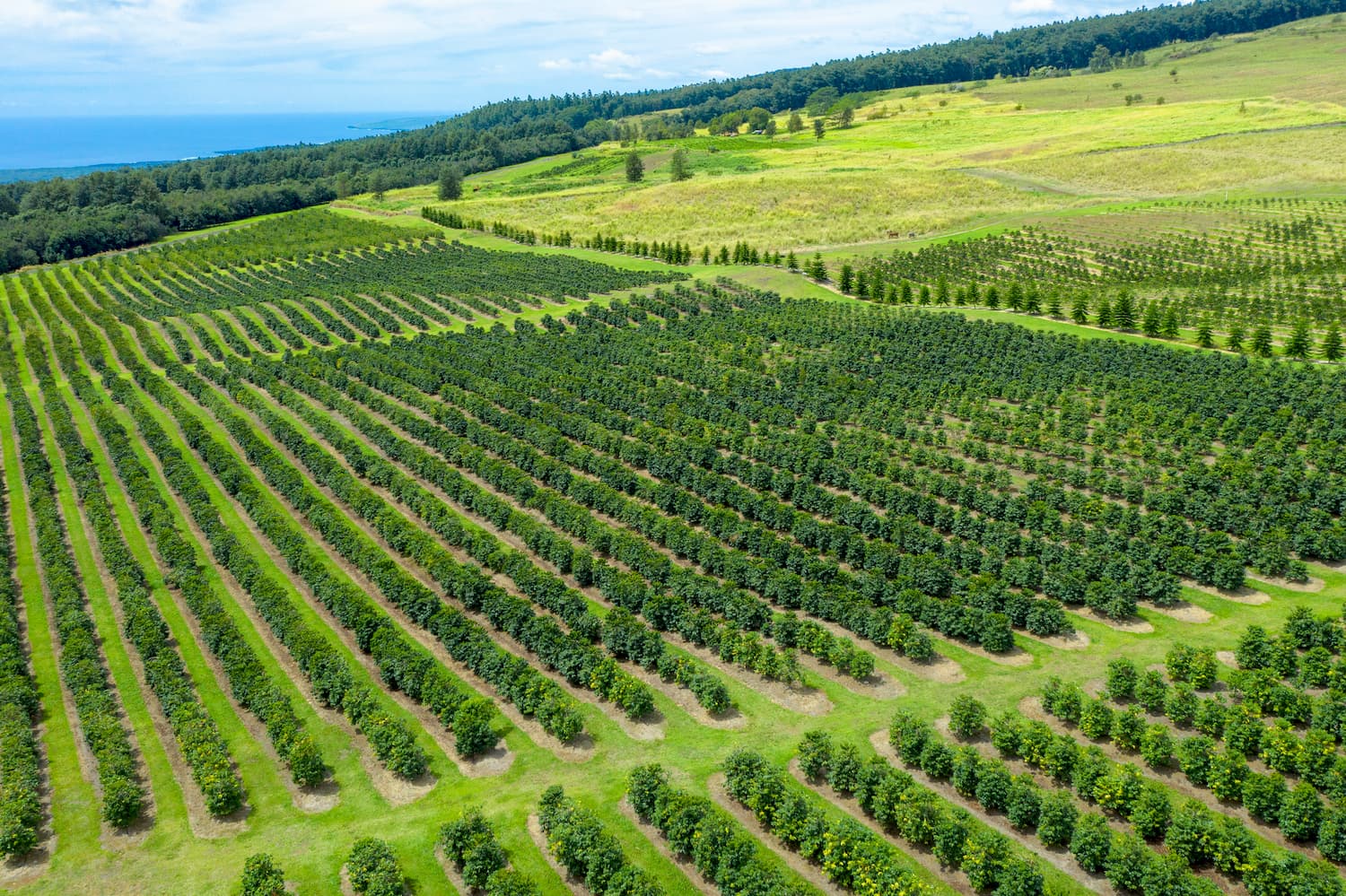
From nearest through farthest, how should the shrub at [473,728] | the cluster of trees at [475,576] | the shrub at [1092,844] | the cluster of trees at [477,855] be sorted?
the shrub at [1092,844]
the cluster of trees at [477,855]
the shrub at [473,728]
the cluster of trees at [475,576]

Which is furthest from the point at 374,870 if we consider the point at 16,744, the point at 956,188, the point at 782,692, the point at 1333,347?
the point at 956,188

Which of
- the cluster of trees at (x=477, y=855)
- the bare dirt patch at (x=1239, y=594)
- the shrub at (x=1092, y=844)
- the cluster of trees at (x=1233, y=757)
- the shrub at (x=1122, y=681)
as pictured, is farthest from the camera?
the bare dirt patch at (x=1239, y=594)

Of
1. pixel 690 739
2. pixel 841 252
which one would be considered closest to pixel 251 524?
pixel 690 739

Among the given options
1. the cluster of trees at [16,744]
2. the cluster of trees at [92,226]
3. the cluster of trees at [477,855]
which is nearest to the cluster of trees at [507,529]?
the cluster of trees at [477,855]

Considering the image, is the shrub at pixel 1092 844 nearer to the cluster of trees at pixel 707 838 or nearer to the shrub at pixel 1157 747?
the shrub at pixel 1157 747

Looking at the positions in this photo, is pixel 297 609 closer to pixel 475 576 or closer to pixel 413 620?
pixel 413 620

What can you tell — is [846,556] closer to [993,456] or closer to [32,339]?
[993,456]

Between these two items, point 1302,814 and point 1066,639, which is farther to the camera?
point 1066,639
